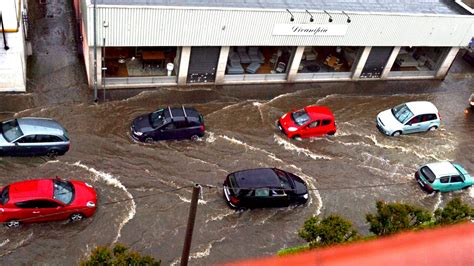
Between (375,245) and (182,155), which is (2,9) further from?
(375,245)

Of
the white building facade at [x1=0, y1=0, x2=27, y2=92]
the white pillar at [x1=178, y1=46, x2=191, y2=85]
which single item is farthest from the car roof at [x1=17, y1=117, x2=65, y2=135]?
the white pillar at [x1=178, y1=46, x2=191, y2=85]

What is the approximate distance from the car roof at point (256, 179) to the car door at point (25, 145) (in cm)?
842

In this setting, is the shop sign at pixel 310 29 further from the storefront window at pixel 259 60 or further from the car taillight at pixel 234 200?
the car taillight at pixel 234 200

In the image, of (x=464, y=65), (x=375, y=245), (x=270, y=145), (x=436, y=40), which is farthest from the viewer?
(x=464, y=65)

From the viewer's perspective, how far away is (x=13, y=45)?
2239 centimetres

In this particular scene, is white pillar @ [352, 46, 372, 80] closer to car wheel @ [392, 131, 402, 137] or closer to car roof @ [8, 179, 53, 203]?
car wheel @ [392, 131, 402, 137]

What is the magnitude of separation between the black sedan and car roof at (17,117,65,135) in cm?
755

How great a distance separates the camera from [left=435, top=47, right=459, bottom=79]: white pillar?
100ft

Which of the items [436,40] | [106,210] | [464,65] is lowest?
[106,210]

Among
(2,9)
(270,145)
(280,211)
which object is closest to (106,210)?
(280,211)

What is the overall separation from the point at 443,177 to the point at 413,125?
441cm

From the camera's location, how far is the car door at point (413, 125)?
2577 cm

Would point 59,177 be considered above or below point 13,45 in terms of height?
below

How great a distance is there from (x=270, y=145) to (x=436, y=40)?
519 inches
